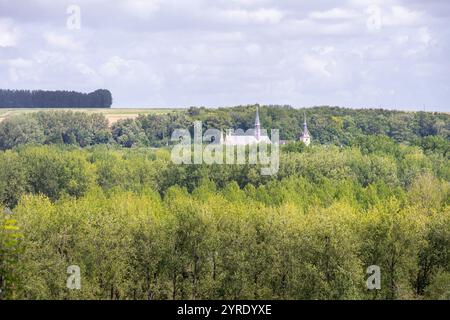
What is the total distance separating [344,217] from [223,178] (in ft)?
211

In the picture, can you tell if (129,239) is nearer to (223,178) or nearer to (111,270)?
(111,270)

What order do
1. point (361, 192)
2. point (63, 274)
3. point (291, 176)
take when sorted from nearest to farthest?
1. point (63, 274)
2. point (361, 192)
3. point (291, 176)

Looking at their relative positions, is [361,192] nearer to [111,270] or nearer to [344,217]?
[344,217]

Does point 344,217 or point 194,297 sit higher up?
point 344,217

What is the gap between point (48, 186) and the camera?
139500 millimetres

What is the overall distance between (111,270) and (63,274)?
3.80 m

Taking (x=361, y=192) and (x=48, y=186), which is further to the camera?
(x=48, y=186)

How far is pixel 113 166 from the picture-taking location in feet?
463

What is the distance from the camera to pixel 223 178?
13525 cm
